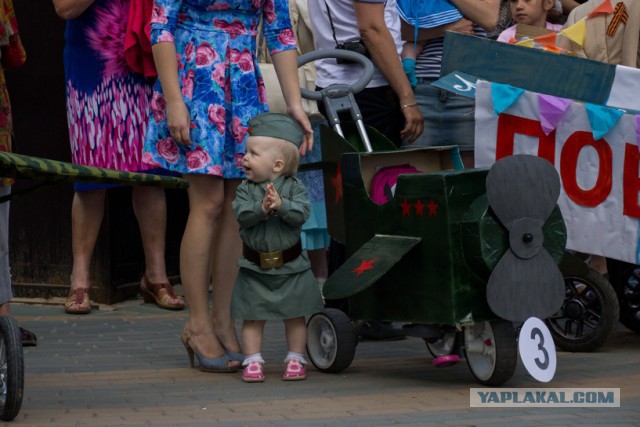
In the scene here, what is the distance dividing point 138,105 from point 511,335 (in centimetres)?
295

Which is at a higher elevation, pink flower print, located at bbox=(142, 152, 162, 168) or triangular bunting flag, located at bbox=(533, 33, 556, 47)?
triangular bunting flag, located at bbox=(533, 33, 556, 47)

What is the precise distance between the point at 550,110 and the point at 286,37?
1249mm

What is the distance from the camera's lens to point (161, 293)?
769cm

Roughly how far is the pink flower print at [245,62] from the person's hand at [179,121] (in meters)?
0.32

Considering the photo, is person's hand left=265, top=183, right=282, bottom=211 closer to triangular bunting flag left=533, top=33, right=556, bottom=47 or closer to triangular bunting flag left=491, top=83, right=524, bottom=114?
triangular bunting flag left=491, top=83, right=524, bottom=114

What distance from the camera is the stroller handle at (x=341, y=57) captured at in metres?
5.95

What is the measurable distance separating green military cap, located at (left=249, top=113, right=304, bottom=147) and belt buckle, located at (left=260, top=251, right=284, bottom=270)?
45 centimetres

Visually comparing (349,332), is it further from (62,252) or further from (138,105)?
(62,252)

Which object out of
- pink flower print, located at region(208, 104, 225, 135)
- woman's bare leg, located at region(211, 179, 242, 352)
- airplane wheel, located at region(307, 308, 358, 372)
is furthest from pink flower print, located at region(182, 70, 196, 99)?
airplane wheel, located at region(307, 308, 358, 372)

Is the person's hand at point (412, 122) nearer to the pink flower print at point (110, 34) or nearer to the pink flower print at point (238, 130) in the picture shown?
the pink flower print at point (238, 130)

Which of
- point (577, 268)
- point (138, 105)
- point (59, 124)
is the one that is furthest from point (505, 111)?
point (59, 124)

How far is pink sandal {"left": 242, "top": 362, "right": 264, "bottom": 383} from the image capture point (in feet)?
17.2

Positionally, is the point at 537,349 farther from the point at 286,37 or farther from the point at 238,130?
the point at 286,37

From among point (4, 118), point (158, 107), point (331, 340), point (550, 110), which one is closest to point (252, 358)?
point (331, 340)
